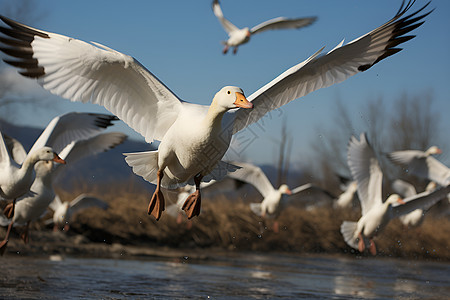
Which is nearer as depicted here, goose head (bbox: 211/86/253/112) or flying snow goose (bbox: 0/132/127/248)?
goose head (bbox: 211/86/253/112)

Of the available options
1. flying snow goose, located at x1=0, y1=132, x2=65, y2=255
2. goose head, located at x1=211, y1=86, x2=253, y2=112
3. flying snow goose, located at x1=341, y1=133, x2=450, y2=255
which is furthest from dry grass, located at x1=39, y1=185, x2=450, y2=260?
goose head, located at x1=211, y1=86, x2=253, y2=112

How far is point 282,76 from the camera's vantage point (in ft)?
19.4

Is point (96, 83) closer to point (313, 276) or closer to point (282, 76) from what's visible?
point (282, 76)

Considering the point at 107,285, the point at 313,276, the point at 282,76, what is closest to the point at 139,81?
the point at 282,76

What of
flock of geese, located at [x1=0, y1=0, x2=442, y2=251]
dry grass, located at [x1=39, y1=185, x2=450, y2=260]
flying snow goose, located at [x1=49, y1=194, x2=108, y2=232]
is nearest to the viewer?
flock of geese, located at [x1=0, y1=0, x2=442, y2=251]

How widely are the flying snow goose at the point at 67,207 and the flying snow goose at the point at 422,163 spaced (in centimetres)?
736

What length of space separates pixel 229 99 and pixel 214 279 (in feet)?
13.6

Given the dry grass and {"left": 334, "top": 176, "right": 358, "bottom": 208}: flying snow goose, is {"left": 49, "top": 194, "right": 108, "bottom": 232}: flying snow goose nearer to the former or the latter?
the dry grass

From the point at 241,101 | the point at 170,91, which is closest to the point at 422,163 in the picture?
the point at 170,91

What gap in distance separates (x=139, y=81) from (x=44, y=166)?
404 centimetres

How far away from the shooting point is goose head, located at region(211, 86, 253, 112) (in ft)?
17.1

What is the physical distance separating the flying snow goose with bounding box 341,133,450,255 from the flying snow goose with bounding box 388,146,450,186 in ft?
14.1

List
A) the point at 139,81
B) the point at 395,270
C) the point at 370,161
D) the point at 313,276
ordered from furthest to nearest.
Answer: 1. the point at 395,270
2. the point at 370,161
3. the point at 313,276
4. the point at 139,81

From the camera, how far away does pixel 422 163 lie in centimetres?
1554
